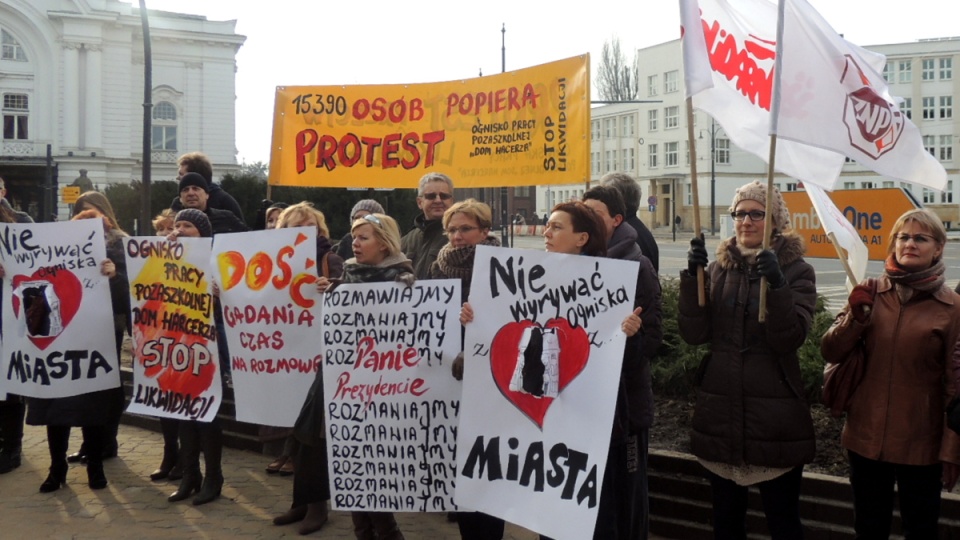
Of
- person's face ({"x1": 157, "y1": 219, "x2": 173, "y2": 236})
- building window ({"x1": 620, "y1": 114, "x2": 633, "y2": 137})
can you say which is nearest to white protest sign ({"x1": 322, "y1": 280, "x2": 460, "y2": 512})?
person's face ({"x1": 157, "y1": 219, "x2": 173, "y2": 236})


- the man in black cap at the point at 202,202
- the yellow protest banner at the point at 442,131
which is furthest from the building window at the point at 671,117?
the man in black cap at the point at 202,202

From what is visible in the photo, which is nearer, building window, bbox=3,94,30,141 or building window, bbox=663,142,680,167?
building window, bbox=3,94,30,141

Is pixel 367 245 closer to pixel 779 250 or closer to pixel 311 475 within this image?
pixel 311 475

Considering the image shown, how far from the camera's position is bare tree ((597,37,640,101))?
85.5 m

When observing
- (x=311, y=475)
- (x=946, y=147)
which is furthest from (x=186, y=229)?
(x=946, y=147)

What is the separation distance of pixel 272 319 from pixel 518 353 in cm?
220

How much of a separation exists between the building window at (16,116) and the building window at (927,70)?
6112 cm

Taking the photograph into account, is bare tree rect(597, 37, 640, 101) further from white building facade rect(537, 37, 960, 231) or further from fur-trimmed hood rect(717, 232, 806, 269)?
fur-trimmed hood rect(717, 232, 806, 269)

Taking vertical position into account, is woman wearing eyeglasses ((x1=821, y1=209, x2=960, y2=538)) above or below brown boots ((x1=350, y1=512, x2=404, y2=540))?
above

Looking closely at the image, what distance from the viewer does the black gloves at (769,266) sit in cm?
400

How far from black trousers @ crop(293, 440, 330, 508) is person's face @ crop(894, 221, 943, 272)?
3.26 metres

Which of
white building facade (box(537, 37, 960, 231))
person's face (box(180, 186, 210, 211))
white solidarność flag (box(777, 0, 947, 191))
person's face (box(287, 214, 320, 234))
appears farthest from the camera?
white building facade (box(537, 37, 960, 231))

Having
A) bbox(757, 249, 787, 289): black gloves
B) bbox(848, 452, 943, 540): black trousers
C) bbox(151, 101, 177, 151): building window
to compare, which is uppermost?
bbox(151, 101, 177, 151): building window

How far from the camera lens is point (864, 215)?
7645 millimetres
